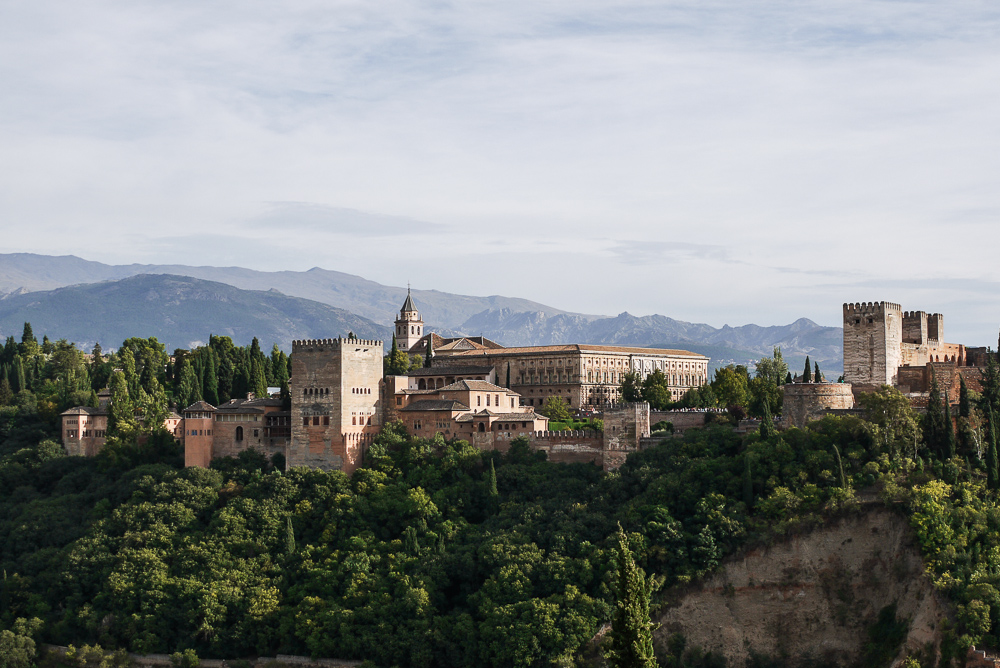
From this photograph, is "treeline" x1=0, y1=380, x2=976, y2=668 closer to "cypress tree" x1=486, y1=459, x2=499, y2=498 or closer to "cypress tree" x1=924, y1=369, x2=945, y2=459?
"cypress tree" x1=486, y1=459, x2=499, y2=498

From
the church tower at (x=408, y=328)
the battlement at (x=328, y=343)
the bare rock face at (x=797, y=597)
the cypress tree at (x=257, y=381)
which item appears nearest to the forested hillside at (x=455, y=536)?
the bare rock face at (x=797, y=597)

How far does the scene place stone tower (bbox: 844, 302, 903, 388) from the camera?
225 feet

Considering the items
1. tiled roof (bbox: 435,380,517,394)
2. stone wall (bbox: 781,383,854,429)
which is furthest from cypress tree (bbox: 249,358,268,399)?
stone wall (bbox: 781,383,854,429)

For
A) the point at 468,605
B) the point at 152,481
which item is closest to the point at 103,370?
the point at 152,481

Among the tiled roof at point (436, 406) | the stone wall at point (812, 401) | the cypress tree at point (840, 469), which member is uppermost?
the stone wall at point (812, 401)

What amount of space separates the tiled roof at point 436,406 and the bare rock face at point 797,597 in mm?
20980

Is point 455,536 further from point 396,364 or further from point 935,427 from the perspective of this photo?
point 396,364

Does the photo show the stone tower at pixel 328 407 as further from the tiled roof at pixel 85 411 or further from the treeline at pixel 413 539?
the tiled roof at pixel 85 411

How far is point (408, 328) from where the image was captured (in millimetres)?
125062

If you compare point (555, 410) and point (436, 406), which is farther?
point (555, 410)

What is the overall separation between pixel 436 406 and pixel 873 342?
27.5m

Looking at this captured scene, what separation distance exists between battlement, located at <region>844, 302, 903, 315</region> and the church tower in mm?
60301

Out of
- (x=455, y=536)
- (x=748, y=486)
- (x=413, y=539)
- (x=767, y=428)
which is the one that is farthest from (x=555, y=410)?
(x=748, y=486)

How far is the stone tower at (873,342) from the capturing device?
225 feet
